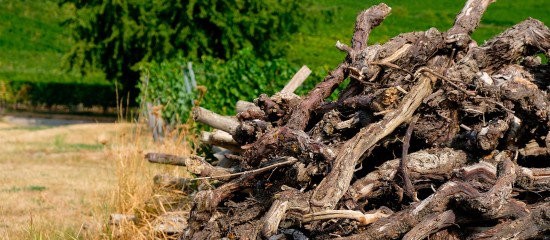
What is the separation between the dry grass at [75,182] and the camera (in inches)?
317

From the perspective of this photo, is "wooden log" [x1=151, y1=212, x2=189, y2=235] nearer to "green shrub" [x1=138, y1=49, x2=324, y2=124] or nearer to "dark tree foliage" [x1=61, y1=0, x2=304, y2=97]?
"green shrub" [x1=138, y1=49, x2=324, y2=124]

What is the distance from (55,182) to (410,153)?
1014 cm

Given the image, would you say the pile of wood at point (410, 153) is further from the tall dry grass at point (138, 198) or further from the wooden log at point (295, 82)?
the tall dry grass at point (138, 198)

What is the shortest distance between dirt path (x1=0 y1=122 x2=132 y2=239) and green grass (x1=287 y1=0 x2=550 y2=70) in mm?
10620

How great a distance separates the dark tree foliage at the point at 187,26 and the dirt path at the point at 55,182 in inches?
170

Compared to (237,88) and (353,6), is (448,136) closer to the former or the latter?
(237,88)

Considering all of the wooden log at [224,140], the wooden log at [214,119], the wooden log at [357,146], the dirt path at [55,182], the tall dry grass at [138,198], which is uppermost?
the wooden log at [357,146]

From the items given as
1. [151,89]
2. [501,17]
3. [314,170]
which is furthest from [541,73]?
[501,17]

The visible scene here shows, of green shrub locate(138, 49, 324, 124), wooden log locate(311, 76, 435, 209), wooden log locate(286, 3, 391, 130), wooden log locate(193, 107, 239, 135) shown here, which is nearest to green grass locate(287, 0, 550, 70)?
green shrub locate(138, 49, 324, 124)

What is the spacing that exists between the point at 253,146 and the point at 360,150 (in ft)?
2.46

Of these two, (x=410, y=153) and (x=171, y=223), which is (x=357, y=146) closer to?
(x=410, y=153)

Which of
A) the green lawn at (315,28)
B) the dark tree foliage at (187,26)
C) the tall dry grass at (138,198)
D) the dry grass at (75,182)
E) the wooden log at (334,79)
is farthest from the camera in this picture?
the green lawn at (315,28)

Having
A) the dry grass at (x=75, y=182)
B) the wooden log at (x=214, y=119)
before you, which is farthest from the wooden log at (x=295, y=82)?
the dry grass at (x=75, y=182)

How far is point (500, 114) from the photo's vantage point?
5.14 m
